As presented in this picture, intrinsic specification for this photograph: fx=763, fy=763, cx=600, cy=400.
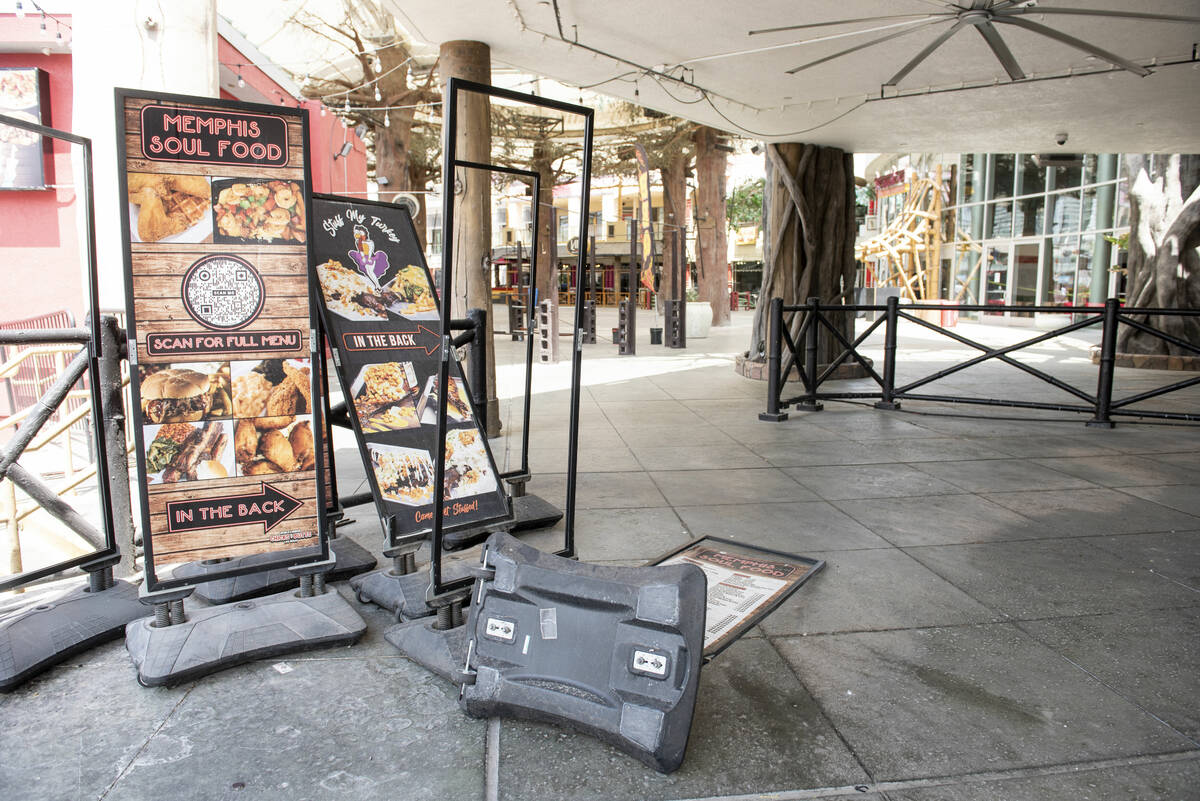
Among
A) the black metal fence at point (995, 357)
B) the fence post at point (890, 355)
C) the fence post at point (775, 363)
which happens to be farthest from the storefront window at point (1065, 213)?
the fence post at point (775, 363)

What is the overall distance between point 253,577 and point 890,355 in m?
6.62

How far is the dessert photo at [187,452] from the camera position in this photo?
278 centimetres

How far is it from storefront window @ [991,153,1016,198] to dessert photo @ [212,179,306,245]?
25.8 metres

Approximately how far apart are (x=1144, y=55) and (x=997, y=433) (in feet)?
11.9

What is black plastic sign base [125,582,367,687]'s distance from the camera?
102 inches

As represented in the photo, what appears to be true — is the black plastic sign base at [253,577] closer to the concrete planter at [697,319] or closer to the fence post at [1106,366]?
the fence post at [1106,366]

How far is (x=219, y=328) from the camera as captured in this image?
2.85m

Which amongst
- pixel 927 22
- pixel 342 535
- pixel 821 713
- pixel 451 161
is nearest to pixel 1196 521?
pixel 821 713

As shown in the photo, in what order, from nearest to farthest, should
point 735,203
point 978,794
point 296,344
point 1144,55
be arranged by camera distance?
point 978,794 < point 296,344 < point 1144,55 < point 735,203

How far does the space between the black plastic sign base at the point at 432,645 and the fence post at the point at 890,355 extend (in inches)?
240

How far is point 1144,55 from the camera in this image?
22.5ft

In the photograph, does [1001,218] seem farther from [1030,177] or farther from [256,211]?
[256,211]

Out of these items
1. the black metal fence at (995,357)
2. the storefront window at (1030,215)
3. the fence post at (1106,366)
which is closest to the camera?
the black metal fence at (995,357)

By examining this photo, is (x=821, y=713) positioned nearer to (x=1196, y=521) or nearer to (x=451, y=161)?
(x=451, y=161)
